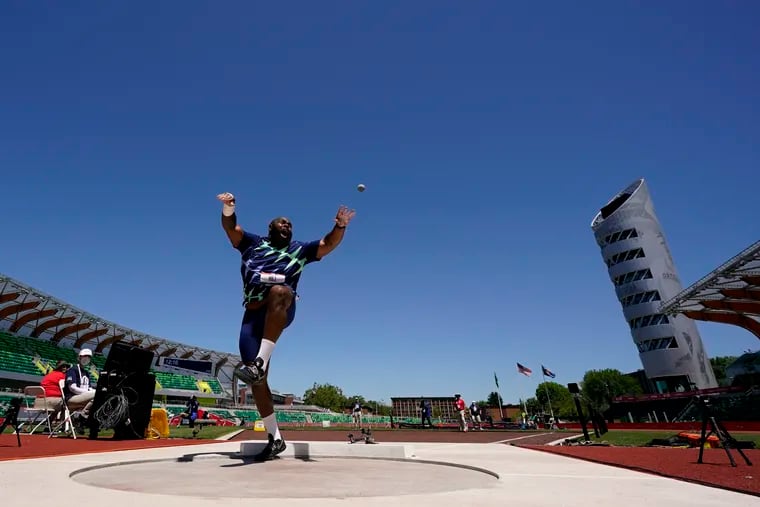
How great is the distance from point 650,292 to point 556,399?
67286 millimetres

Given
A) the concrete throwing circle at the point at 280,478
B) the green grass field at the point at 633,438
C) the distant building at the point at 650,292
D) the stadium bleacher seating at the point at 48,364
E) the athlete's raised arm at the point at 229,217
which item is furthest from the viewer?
the distant building at the point at 650,292

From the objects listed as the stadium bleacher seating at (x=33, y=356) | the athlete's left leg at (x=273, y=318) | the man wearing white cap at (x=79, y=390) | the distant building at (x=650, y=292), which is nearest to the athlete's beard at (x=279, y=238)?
the athlete's left leg at (x=273, y=318)

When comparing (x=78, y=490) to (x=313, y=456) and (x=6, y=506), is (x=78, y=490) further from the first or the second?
(x=313, y=456)

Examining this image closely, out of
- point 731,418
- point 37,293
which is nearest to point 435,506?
point 731,418

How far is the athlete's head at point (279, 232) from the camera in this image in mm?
5602

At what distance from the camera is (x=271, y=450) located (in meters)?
5.02

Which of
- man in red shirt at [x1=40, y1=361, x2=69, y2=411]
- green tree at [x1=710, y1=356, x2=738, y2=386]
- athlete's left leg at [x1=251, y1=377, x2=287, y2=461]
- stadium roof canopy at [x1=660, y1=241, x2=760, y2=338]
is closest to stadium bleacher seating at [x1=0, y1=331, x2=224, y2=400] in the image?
man in red shirt at [x1=40, y1=361, x2=69, y2=411]

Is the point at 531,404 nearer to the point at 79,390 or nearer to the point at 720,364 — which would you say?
the point at 720,364

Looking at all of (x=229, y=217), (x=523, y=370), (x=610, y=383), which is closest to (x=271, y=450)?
(x=229, y=217)

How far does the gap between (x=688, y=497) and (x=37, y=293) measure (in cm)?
4634

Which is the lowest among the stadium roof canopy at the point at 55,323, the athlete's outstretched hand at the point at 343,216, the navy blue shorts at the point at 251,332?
the navy blue shorts at the point at 251,332

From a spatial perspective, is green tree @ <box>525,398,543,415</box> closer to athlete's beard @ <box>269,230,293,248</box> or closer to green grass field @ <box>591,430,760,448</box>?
green grass field @ <box>591,430,760,448</box>

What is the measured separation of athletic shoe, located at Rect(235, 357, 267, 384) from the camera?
185 inches

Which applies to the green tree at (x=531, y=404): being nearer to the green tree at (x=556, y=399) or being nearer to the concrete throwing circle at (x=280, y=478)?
the green tree at (x=556, y=399)
